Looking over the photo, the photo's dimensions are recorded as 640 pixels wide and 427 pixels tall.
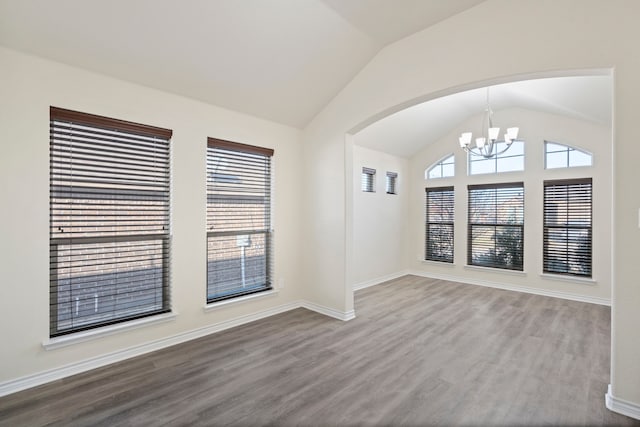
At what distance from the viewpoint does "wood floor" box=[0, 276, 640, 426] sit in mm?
2117

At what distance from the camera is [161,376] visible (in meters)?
2.61

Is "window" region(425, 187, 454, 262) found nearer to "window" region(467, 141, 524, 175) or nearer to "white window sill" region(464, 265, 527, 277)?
"white window sill" region(464, 265, 527, 277)

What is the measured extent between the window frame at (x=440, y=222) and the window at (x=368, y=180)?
154 cm

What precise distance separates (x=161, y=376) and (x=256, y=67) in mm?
3131

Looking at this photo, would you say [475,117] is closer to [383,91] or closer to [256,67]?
[383,91]

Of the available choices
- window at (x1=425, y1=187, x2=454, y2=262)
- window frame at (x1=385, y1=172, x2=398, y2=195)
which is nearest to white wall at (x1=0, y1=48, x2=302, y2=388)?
window frame at (x1=385, y1=172, x2=398, y2=195)

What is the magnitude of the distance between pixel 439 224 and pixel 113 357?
20.1 feet

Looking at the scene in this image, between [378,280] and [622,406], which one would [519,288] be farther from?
[622,406]

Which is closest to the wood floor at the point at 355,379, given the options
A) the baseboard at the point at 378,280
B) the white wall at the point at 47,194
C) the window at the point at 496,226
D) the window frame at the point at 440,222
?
the white wall at the point at 47,194

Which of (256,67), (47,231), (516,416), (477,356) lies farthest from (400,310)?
(47,231)

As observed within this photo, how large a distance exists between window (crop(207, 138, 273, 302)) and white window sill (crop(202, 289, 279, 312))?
0.06 meters

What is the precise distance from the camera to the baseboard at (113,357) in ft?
7.88

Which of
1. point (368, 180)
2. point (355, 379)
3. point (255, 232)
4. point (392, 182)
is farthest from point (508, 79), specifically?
point (392, 182)

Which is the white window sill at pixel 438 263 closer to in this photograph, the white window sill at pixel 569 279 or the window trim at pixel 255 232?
the white window sill at pixel 569 279
